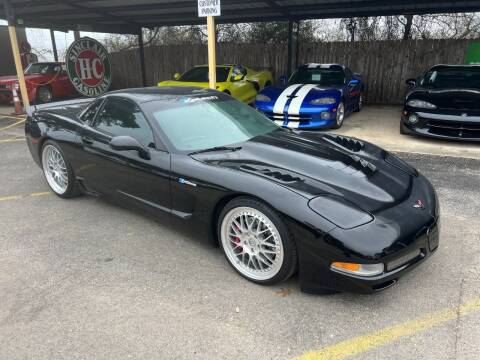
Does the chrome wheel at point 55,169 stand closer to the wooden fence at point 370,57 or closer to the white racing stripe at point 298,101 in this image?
the white racing stripe at point 298,101

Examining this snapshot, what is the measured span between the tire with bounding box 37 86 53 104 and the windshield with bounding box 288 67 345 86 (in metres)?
8.95

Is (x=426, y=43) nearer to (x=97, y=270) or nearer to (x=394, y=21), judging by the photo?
(x=394, y=21)

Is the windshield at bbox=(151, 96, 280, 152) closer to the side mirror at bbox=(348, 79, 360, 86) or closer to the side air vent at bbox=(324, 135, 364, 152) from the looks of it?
the side air vent at bbox=(324, 135, 364, 152)

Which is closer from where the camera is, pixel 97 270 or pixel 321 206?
pixel 321 206

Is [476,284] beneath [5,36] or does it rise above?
beneath

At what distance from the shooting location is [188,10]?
11.3 m

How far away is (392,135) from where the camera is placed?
766cm

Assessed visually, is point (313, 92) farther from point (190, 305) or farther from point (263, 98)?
point (190, 305)

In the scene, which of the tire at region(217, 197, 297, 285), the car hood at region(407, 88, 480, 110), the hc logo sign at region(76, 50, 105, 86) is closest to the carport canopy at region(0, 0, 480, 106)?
the hc logo sign at region(76, 50, 105, 86)

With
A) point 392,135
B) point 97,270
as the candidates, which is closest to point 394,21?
point 392,135

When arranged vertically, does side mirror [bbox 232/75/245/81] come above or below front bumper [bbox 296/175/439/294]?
above

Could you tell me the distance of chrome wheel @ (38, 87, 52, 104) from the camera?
1320cm

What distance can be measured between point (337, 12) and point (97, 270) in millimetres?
10747

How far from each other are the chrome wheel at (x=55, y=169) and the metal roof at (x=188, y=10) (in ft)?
20.0
